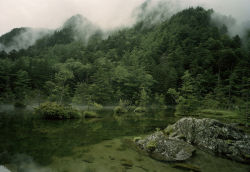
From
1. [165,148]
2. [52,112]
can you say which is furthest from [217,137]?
[52,112]

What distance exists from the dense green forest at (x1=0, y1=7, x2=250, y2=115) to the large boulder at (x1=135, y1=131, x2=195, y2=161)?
45.2 feet

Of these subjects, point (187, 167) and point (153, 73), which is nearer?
point (187, 167)

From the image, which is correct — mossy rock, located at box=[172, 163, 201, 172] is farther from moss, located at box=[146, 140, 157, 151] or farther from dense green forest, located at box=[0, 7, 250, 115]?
dense green forest, located at box=[0, 7, 250, 115]

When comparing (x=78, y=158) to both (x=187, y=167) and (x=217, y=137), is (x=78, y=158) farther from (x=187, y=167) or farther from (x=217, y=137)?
(x=217, y=137)

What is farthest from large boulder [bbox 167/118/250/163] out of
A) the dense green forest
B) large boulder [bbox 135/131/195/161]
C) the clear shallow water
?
the dense green forest

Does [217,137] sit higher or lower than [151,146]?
higher

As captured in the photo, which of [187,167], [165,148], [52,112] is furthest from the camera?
[52,112]

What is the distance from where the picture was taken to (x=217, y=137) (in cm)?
1029

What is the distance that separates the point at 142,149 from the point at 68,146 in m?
4.75

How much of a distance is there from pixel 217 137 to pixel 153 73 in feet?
197

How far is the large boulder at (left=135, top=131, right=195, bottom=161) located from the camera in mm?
8415

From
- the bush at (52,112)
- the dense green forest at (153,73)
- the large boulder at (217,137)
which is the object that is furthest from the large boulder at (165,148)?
the bush at (52,112)

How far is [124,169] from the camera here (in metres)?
6.89

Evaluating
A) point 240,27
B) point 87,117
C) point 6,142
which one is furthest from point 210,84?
point 240,27
